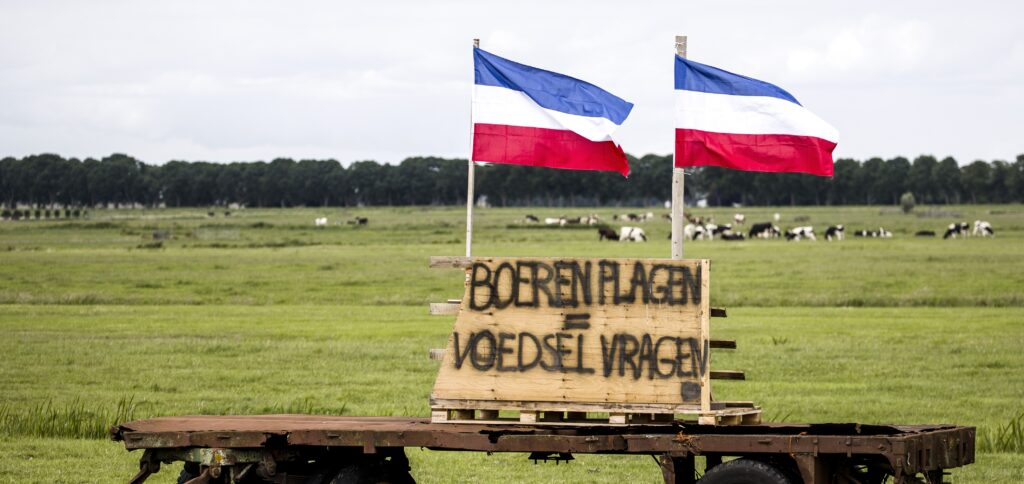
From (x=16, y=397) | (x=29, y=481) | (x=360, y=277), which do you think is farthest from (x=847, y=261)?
(x=29, y=481)

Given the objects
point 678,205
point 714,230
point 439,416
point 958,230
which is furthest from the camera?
point 714,230

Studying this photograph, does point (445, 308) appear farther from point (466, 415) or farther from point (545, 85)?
point (545, 85)

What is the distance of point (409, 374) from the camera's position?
29953 mm

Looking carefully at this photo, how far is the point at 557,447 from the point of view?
38.5 ft

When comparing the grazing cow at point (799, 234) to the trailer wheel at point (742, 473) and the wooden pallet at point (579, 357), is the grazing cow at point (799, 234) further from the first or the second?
the trailer wheel at point (742, 473)

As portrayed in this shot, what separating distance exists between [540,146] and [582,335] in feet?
7.13

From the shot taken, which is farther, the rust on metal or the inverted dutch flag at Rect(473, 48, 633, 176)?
the inverted dutch flag at Rect(473, 48, 633, 176)

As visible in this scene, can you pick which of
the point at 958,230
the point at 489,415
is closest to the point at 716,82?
the point at 489,415

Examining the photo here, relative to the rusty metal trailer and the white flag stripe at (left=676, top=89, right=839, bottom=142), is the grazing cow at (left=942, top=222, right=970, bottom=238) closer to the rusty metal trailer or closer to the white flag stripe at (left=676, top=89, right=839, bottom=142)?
the white flag stripe at (left=676, top=89, right=839, bottom=142)

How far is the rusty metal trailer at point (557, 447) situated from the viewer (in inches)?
450

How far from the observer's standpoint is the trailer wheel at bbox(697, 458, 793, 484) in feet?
37.9

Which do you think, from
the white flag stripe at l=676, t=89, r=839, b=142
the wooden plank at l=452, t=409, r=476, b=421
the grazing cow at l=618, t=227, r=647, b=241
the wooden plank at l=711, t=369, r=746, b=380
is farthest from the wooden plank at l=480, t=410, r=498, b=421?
the grazing cow at l=618, t=227, r=647, b=241

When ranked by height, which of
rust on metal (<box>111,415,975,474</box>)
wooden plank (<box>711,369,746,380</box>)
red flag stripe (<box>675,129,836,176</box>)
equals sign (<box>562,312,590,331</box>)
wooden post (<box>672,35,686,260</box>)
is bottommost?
rust on metal (<box>111,415,975,474</box>)

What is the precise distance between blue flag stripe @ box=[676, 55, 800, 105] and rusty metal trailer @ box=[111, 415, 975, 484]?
3340 mm
